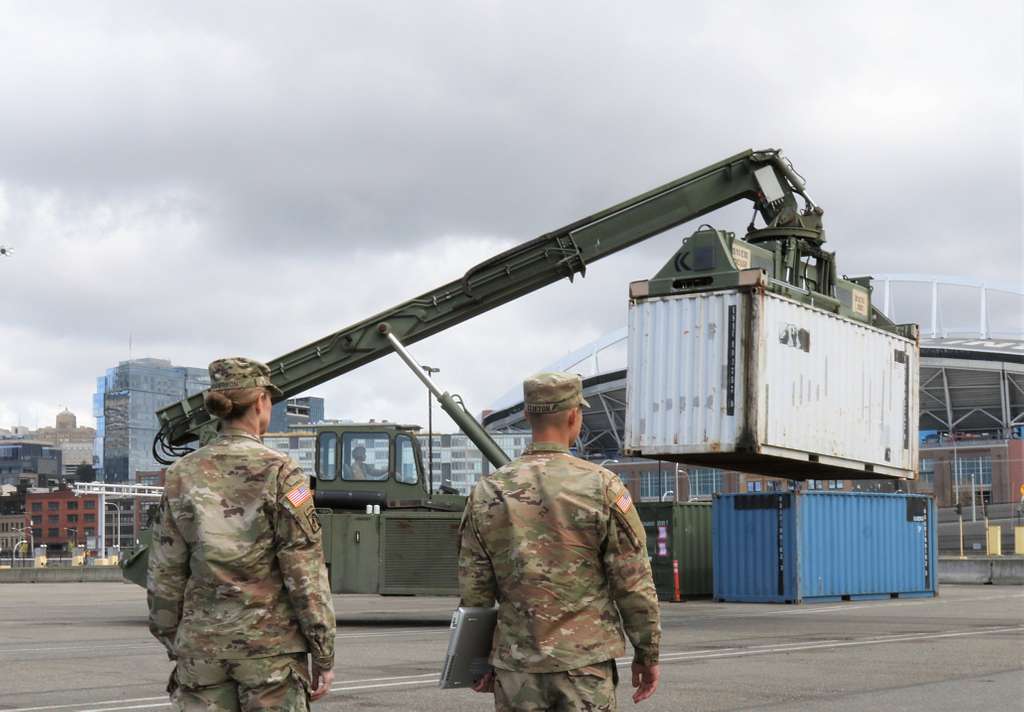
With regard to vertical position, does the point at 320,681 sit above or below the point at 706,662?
above

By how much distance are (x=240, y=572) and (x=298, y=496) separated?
0.39 meters

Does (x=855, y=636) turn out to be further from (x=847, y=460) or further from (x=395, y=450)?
(x=395, y=450)

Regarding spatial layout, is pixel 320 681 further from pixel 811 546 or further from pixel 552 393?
pixel 811 546

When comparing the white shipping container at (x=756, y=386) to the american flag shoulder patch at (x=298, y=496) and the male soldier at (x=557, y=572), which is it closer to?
the male soldier at (x=557, y=572)

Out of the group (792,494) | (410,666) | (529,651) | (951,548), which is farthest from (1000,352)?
(529,651)

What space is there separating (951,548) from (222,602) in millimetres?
78847

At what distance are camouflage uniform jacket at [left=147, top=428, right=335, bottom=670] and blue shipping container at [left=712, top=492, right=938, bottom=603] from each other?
25.0 m

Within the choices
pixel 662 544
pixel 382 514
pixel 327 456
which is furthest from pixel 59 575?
pixel 382 514

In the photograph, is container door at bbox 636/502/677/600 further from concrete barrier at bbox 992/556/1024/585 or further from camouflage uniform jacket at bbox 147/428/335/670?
camouflage uniform jacket at bbox 147/428/335/670

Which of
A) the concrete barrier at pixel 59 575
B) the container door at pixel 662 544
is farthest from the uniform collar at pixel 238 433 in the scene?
the concrete barrier at pixel 59 575

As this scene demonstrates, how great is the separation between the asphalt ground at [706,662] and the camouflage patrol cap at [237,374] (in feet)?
19.3

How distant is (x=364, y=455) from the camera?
22.9m

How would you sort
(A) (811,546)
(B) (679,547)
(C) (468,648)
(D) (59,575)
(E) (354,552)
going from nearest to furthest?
(C) (468,648) < (E) (354,552) < (A) (811,546) < (B) (679,547) < (D) (59,575)

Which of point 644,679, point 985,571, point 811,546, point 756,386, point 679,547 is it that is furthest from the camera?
point 985,571
